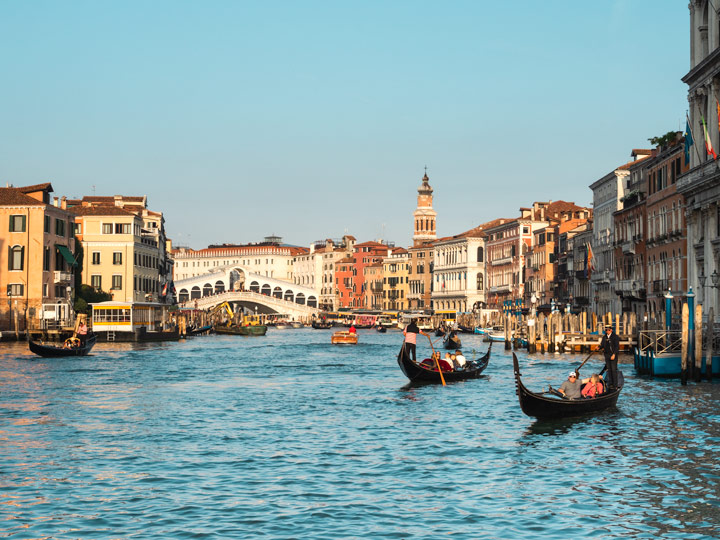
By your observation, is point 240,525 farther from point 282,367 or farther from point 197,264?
point 197,264

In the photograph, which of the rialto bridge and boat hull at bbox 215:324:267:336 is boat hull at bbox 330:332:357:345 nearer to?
boat hull at bbox 215:324:267:336

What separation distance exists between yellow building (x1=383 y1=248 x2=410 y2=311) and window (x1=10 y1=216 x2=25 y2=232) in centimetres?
7503

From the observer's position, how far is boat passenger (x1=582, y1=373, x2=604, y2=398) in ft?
63.0

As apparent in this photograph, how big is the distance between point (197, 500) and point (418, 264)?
10825 cm

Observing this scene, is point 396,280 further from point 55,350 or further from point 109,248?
point 55,350

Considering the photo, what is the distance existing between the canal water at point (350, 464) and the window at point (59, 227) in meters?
28.9

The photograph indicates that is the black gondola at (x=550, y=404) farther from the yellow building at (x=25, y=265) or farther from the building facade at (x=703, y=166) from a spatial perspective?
the yellow building at (x=25, y=265)

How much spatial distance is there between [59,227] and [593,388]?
1567 inches

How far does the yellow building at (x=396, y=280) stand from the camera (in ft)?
404

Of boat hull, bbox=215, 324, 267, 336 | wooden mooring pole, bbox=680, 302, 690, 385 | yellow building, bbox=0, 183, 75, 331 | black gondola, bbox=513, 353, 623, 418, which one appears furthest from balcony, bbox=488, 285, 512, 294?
black gondola, bbox=513, 353, 623, 418

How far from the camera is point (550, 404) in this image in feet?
59.4

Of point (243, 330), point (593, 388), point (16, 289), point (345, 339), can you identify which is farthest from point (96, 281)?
point (593, 388)

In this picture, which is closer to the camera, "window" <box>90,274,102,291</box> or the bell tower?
"window" <box>90,274,102,291</box>

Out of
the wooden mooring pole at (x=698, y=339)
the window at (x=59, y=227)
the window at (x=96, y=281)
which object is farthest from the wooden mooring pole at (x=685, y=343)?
the window at (x=96, y=281)
